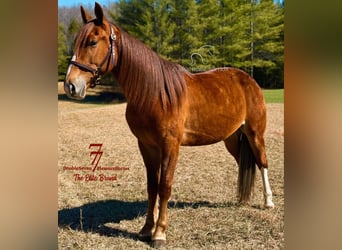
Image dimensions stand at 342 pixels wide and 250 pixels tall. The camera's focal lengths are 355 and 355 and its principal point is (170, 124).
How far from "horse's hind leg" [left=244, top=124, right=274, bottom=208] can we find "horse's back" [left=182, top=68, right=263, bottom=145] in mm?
90

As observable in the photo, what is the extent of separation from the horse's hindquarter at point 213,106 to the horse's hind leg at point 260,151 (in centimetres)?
10

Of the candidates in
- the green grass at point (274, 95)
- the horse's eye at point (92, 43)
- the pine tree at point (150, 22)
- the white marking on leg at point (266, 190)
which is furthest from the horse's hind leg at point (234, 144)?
the horse's eye at point (92, 43)

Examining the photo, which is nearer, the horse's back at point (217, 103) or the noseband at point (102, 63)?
the noseband at point (102, 63)

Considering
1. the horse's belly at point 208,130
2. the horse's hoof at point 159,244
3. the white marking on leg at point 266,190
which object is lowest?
the horse's hoof at point 159,244

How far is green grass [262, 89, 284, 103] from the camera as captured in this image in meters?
1.98

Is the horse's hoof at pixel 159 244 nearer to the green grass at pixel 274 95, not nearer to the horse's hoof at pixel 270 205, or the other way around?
the horse's hoof at pixel 270 205

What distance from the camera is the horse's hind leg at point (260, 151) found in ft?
7.14

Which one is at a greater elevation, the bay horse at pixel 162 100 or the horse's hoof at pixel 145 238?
the bay horse at pixel 162 100

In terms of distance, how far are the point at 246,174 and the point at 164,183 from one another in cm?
61
